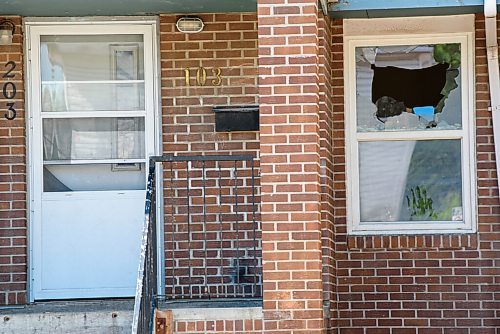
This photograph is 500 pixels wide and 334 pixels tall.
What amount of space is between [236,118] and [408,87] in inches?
56.1

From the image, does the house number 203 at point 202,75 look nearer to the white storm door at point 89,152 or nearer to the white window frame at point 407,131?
the white storm door at point 89,152

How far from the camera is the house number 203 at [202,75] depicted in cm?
887

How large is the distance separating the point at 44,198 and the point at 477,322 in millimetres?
3560

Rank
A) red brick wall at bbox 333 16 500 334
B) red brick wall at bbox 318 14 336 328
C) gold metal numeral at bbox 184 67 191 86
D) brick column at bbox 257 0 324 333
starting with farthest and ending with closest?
gold metal numeral at bbox 184 67 191 86 < red brick wall at bbox 333 16 500 334 < red brick wall at bbox 318 14 336 328 < brick column at bbox 257 0 324 333

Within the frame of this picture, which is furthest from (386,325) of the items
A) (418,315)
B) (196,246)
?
(196,246)

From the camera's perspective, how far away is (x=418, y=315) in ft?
28.5

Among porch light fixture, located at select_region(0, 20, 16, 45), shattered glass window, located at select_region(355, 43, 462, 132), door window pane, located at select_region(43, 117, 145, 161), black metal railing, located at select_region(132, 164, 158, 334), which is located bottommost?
black metal railing, located at select_region(132, 164, 158, 334)

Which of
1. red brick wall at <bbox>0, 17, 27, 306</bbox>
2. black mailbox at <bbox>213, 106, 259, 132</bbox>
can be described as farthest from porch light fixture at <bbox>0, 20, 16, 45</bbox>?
black mailbox at <bbox>213, 106, 259, 132</bbox>

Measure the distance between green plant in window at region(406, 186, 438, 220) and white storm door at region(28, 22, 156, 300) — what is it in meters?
2.12

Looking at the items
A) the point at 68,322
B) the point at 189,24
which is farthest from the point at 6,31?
the point at 68,322

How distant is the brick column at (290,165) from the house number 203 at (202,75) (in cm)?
129

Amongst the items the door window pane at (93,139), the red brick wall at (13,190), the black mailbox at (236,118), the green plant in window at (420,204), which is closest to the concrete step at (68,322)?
the red brick wall at (13,190)

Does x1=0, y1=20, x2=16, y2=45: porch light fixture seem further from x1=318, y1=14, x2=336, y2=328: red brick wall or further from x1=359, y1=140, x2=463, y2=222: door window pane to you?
x1=359, y1=140, x2=463, y2=222: door window pane

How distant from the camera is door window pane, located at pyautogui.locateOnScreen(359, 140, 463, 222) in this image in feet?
29.2
